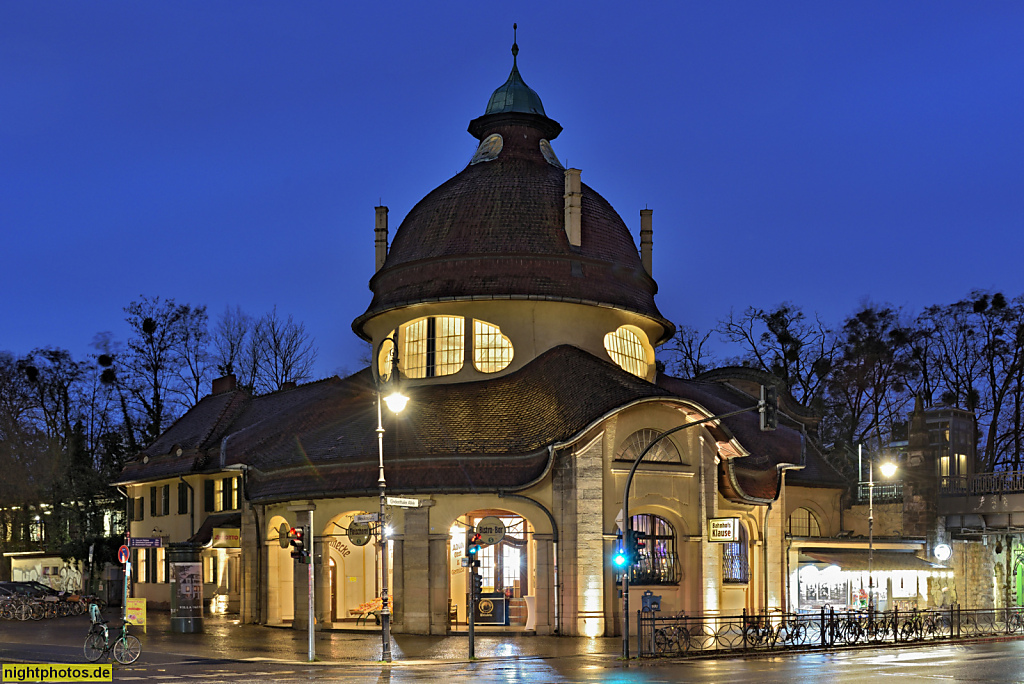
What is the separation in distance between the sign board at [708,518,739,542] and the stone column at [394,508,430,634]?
938 centimetres

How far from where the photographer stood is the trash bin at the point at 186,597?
43.3 metres

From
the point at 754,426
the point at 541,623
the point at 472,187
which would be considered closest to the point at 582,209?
the point at 472,187

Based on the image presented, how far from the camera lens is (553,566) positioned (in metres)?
40.2

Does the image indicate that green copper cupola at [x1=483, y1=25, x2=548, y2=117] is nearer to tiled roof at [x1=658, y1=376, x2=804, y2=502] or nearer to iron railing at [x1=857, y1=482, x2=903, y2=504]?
tiled roof at [x1=658, y1=376, x2=804, y2=502]

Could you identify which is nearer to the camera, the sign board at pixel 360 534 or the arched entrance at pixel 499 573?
the sign board at pixel 360 534

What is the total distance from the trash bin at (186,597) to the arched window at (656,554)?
14.9 m

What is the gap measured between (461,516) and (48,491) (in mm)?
38045

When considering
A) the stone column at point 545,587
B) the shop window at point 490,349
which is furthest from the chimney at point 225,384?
the stone column at point 545,587

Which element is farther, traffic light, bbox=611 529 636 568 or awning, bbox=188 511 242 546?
awning, bbox=188 511 242 546

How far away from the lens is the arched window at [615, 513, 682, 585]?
1641 inches

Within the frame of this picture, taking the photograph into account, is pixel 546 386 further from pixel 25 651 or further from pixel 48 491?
pixel 48 491

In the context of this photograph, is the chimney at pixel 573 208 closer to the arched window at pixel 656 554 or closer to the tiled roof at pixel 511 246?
the tiled roof at pixel 511 246

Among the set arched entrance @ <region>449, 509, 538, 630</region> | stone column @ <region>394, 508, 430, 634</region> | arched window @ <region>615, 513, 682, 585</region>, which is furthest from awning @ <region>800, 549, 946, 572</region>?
stone column @ <region>394, 508, 430, 634</region>

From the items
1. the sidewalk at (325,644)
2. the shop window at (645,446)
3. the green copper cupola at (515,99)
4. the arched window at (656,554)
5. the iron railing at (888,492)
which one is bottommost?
the sidewalk at (325,644)
